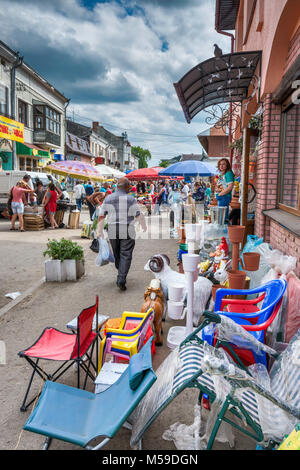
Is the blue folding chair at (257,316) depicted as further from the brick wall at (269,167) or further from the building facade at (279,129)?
the brick wall at (269,167)

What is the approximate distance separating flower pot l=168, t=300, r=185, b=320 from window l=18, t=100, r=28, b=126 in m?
23.1

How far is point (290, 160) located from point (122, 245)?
2973 mm

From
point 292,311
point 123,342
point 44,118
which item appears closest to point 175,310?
point 123,342

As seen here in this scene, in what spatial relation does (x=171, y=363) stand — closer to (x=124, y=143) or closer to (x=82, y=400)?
(x=82, y=400)

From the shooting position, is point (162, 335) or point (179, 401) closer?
point (179, 401)

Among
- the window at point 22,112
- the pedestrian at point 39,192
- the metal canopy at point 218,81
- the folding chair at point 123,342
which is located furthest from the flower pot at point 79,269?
the window at point 22,112

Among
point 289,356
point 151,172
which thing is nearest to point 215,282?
point 289,356

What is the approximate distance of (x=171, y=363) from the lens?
2539 millimetres

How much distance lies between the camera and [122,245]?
6.14 metres

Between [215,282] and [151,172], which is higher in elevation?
[151,172]

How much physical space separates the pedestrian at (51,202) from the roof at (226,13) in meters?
8.13

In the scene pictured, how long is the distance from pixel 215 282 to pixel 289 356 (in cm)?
250

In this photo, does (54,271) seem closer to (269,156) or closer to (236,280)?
(236,280)

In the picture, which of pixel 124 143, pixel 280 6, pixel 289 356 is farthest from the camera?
pixel 124 143
